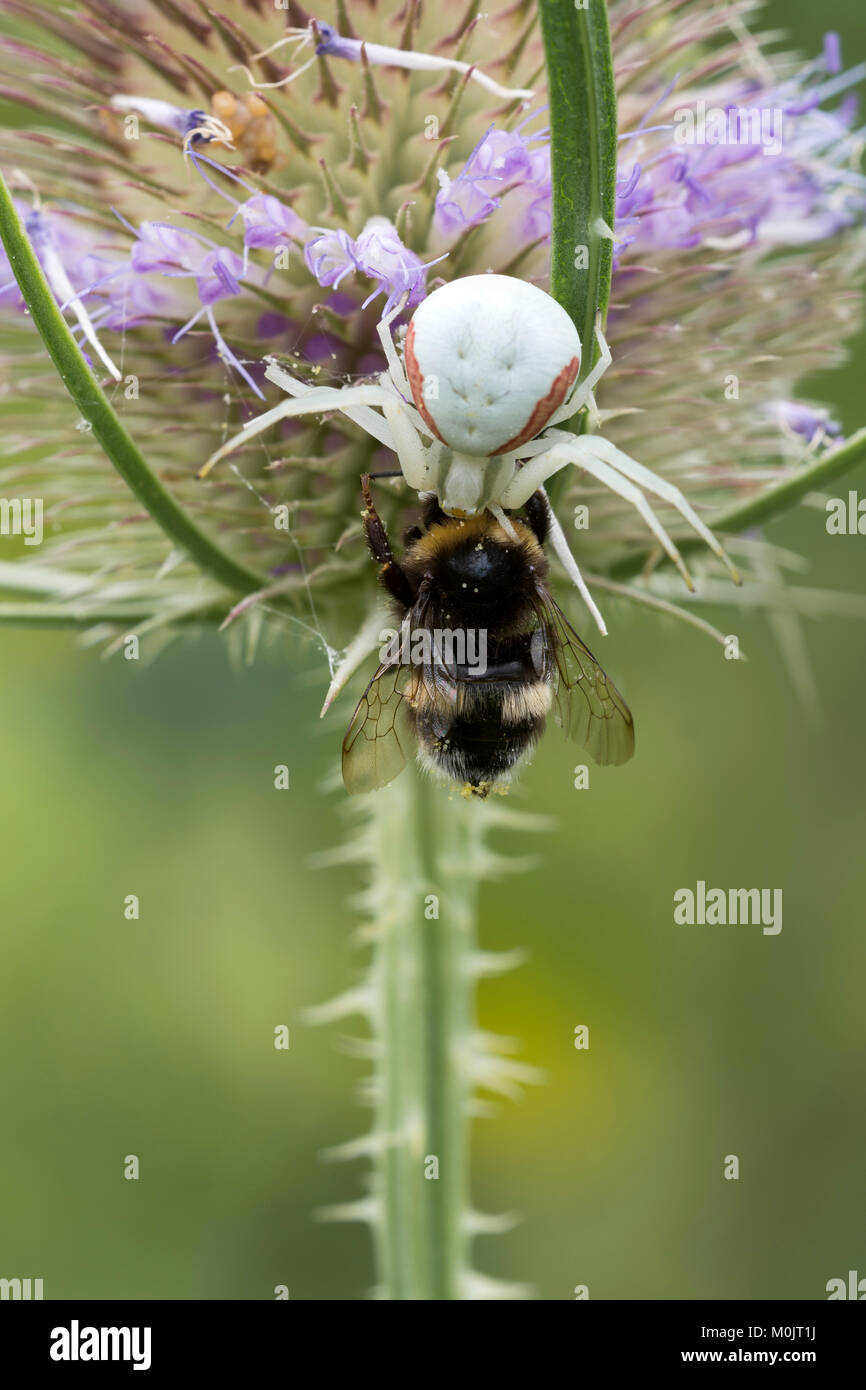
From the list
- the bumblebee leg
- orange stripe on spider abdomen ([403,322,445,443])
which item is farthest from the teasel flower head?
orange stripe on spider abdomen ([403,322,445,443])

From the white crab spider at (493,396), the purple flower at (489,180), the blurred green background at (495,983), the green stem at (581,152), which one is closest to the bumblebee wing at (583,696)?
the white crab spider at (493,396)

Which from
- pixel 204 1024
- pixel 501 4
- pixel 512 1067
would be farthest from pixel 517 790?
pixel 501 4

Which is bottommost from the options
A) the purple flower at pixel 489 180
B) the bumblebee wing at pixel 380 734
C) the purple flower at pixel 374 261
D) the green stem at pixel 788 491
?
the bumblebee wing at pixel 380 734

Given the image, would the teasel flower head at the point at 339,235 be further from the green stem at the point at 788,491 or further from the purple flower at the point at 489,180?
the green stem at the point at 788,491

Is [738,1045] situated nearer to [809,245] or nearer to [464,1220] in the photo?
[464,1220]

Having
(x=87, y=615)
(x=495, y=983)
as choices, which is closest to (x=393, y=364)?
(x=87, y=615)

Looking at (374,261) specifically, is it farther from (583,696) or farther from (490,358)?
(583,696)
